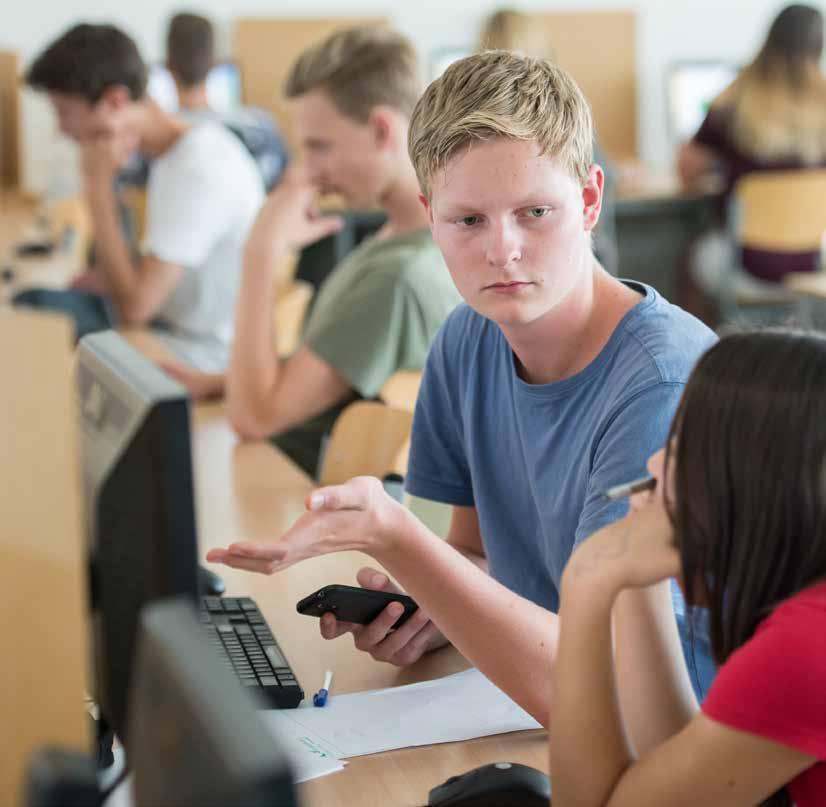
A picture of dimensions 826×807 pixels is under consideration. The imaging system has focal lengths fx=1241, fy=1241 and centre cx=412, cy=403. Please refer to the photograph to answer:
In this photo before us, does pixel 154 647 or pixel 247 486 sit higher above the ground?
pixel 154 647

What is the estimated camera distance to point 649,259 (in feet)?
18.5

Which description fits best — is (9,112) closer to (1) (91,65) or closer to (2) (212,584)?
(1) (91,65)

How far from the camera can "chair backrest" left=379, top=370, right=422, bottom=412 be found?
1.91 meters

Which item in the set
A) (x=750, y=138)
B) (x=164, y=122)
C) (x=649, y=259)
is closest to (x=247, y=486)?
(x=164, y=122)

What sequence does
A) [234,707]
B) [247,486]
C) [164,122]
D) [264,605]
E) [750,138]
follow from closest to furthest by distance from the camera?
[234,707] < [264,605] < [247,486] < [164,122] < [750,138]

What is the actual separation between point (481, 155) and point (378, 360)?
868 mm

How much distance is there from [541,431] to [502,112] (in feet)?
1.09

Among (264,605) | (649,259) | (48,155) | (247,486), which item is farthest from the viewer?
(48,155)

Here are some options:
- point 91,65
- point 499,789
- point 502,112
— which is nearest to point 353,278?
point 502,112

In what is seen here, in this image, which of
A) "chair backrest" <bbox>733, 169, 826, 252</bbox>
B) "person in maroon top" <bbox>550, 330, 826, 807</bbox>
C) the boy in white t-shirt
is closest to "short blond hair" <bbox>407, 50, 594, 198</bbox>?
"person in maroon top" <bbox>550, 330, 826, 807</bbox>

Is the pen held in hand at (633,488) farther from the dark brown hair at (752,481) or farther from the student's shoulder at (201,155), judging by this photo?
the student's shoulder at (201,155)

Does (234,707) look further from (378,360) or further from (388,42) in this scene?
(388,42)

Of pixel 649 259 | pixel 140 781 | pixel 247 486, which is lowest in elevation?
pixel 649 259

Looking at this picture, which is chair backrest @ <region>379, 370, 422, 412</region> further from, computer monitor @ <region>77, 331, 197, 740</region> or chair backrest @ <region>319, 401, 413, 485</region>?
computer monitor @ <region>77, 331, 197, 740</region>
